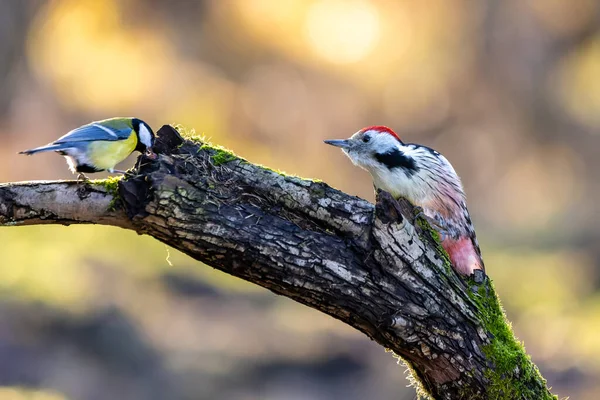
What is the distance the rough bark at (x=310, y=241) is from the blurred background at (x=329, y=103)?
5014 mm

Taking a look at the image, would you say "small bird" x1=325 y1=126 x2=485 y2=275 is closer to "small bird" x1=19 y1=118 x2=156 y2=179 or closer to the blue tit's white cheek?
"small bird" x1=19 y1=118 x2=156 y2=179

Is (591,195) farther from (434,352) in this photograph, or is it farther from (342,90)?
(434,352)

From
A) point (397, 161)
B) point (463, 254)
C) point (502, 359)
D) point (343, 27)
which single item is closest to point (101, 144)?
point (397, 161)

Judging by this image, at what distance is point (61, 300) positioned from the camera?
7.70 m

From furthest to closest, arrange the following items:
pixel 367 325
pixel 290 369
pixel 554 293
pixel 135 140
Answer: pixel 554 293
pixel 290 369
pixel 135 140
pixel 367 325

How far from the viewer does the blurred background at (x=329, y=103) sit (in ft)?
29.9

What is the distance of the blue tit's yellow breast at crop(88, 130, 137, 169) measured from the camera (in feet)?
12.7

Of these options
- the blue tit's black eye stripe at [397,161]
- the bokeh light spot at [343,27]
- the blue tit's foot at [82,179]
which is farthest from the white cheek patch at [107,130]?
the bokeh light spot at [343,27]

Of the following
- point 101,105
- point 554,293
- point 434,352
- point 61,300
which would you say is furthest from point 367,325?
point 101,105

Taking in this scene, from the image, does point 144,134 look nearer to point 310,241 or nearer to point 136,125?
point 136,125

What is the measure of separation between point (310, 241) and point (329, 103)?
753 centimetres

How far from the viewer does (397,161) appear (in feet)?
13.5

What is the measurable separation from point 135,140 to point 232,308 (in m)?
4.65

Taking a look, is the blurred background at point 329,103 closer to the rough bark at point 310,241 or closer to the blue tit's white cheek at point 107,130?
the blue tit's white cheek at point 107,130
